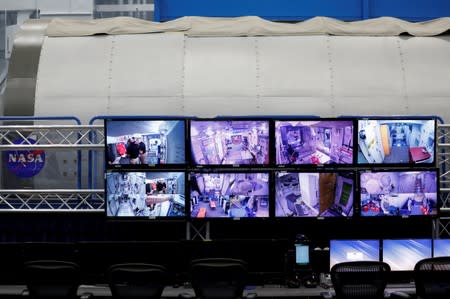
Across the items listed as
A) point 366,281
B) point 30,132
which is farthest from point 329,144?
point 30,132

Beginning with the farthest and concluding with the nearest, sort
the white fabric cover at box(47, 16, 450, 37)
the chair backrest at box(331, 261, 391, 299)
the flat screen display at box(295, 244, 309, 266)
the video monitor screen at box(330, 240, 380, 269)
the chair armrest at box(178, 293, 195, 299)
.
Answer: the white fabric cover at box(47, 16, 450, 37) < the video monitor screen at box(330, 240, 380, 269) < the flat screen display at box(295, 244, 309, 266) < the chair armrest at box(178, 293, 195, 299) < the chair backrest at box(331, 261, 391, 299)

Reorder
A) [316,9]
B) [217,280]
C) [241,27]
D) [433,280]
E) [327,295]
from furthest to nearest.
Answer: [316,9], [241,27], [327,295], [433,280], [217,280]

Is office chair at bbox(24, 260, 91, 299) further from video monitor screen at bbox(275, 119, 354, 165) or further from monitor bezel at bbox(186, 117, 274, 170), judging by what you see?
video monitor screen at bbox(275, 119, 354, 165)

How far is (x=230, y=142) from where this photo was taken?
28.4 ft

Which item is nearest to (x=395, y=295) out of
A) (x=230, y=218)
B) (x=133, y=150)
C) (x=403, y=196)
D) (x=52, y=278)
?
(x=403, y=196)

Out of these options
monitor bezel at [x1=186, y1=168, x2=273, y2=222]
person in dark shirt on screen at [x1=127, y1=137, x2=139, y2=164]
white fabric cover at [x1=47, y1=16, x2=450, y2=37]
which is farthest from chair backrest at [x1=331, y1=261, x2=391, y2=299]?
white fabric cover at [x1=47, y1=16, x2=450, y2=37]

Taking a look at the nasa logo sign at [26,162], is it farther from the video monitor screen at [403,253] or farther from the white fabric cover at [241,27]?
the video monitor screen at [403,253]

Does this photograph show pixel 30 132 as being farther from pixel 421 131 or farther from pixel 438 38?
pixel 438 38

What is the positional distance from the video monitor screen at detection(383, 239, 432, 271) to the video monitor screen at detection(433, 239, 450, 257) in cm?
10

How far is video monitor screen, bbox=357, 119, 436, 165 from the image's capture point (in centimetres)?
876

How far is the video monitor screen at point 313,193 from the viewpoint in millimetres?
8703

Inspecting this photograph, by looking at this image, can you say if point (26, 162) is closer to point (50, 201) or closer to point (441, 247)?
point (50, 201)

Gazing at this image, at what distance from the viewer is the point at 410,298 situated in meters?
7.56

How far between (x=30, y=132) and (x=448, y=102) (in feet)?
21.1
